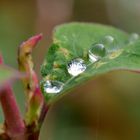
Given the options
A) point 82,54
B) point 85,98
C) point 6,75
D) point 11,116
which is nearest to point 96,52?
point 82,54

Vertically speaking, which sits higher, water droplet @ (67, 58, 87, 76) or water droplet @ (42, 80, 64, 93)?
water droplet @ (67, 58, 87, 76)

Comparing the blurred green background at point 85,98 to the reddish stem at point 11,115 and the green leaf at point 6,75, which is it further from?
the green leaf at point 6,75

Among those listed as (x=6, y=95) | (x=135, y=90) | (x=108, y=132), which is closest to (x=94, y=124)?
(x=108, y=132)

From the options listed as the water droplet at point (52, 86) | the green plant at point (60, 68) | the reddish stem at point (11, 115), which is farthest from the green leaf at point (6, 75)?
the water droplet at point (52, 86)

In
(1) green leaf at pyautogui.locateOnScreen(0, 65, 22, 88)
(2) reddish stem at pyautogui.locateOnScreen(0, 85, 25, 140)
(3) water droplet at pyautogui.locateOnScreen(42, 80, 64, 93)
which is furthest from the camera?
(3) water droplet at pyautogui.locateOnScreen(42, 80, 64, 93)

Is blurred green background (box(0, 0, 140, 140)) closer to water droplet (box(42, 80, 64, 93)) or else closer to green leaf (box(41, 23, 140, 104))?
green leaf (box(41, 23, 140, 104))

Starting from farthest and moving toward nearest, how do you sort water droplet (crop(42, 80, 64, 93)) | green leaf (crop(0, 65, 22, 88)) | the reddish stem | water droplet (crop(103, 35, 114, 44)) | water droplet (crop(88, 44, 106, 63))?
water droplet (crop(103, 35, 114, 44))
water droplet (crop(88, 44, 106, 63))
water droplet (crop(42, 80, 64, 93))
the reddish stem
green leaf (crop(0, 65, 22, 88))

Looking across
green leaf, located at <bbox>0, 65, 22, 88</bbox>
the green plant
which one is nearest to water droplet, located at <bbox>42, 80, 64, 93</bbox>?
the green plant

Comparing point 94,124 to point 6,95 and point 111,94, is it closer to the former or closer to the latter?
point 111,94
